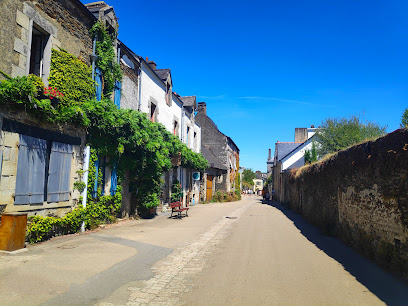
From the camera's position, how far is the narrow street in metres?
4.51

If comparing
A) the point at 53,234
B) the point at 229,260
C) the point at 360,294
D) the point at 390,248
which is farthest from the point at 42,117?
the point at 390,248

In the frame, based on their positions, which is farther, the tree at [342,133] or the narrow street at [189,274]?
the tree at [342,133]

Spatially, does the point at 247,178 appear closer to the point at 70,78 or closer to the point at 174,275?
the point at 70,78

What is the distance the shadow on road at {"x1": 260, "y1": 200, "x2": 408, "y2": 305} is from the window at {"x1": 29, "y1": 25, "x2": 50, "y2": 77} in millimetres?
9076

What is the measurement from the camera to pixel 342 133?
24703 millimetres

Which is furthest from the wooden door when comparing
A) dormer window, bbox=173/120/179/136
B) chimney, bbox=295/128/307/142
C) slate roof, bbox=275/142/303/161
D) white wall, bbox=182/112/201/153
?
chimney, bbox=295/128/307/142

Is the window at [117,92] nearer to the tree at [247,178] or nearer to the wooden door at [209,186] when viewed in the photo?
the wooden door at [209,186]

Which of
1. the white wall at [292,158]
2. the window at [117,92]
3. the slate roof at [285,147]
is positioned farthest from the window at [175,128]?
the slate roof at [285,147]

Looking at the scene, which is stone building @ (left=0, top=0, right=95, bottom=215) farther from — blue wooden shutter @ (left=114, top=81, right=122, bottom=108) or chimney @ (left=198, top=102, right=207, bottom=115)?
chimney @ (left=198, top=102, right=207, bottom=115)

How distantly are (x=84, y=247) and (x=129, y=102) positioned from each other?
7.60m

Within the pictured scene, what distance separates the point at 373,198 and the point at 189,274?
177 inches

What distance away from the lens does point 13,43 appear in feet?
24.3

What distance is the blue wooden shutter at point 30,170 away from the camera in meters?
7.32

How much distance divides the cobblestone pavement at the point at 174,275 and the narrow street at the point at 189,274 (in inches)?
0.6
